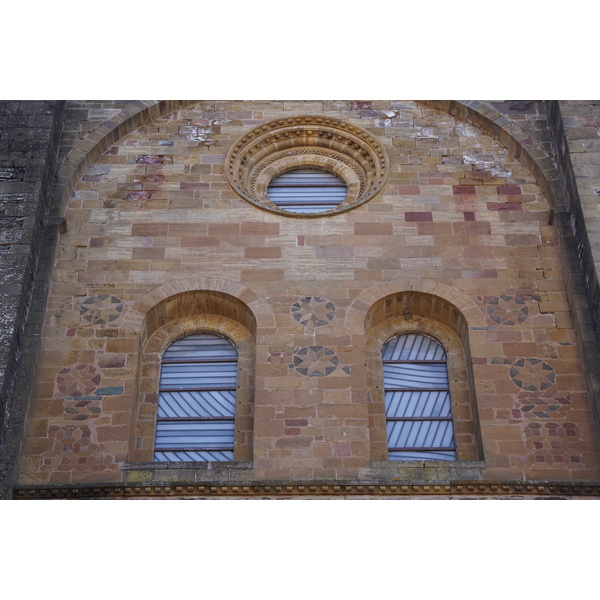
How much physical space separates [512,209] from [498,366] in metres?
Answer: 2.86

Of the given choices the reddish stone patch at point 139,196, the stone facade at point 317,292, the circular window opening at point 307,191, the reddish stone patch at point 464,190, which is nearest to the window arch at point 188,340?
the stone facade at point 317,292

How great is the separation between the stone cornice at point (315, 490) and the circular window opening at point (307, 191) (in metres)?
4.88

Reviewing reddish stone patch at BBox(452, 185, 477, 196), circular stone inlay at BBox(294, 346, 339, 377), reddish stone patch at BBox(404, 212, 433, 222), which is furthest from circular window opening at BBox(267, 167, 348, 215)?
circular stone inlay at BBox(294, 346, 339, 377)

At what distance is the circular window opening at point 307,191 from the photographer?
58.0 feet

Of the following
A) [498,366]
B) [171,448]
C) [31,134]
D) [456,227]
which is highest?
[31,134]

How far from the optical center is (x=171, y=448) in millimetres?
14930

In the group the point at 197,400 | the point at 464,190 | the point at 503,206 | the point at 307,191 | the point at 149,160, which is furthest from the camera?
the point at 307,191

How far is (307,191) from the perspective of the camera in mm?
17938

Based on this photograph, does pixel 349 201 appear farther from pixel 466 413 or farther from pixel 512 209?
pixel 466 413

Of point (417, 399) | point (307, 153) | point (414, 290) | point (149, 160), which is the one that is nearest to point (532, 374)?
point (417, 399)

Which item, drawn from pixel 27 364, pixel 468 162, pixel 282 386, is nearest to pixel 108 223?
pixel 27 364

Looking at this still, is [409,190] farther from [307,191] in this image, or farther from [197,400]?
[197,400]

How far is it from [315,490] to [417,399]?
2.25 m

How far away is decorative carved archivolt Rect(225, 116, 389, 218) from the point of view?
17734 mm
